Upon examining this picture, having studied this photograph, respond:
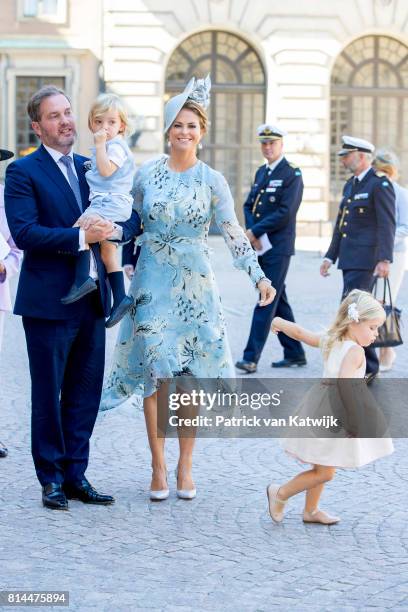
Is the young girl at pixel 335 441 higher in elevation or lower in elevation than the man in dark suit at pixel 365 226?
lower

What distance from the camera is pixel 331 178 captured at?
30.5 metres

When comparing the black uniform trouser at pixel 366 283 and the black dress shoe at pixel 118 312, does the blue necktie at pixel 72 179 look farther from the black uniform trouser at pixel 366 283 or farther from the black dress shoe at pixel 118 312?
the black uniform trouser at pixel 366 283

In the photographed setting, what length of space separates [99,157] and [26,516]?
5.54 ft

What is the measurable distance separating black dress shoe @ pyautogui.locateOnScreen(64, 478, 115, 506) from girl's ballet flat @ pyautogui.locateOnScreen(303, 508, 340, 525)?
95cm

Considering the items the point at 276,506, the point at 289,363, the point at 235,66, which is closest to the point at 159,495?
the point at 276,506

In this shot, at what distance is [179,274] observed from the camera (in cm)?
609

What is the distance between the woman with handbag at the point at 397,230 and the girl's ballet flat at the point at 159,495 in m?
4.53

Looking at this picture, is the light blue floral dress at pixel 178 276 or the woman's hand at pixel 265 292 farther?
the light blue floral dress at pixel 178 276

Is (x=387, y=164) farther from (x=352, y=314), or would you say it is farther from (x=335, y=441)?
(x=335, y=441)

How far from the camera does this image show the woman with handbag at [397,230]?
1016 centimetres

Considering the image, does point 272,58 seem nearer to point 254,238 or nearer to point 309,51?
point 309,51

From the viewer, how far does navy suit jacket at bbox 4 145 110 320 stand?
5.71m

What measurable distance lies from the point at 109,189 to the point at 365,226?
4.21 metres

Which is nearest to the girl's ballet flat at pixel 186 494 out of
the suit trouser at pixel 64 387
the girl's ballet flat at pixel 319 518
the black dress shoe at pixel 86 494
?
the black dress shoe at pixel 86 494
